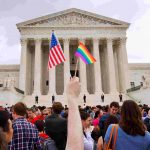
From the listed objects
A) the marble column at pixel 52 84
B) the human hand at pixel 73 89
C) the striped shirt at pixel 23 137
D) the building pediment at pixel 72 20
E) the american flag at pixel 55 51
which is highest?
the building pediment at pixel 72 20

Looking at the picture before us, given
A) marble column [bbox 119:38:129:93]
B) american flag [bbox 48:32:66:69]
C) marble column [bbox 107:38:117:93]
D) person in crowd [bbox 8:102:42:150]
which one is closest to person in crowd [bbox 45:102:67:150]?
person in crowd [bbox 8:102:42:150]

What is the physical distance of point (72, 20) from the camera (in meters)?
49.8

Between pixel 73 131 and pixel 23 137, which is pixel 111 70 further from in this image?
pixel 73 131

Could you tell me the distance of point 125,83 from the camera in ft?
155

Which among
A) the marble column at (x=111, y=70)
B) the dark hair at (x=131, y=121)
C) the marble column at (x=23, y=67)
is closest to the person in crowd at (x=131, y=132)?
the dark hair at (x=131, y=121)

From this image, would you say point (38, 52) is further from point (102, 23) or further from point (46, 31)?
point (102, 23)

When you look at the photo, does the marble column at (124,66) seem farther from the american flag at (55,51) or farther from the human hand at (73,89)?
the human hand at (73,89)

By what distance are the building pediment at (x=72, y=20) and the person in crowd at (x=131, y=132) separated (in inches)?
1820

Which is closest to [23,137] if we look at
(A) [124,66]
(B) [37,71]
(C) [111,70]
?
(B) [37,71]

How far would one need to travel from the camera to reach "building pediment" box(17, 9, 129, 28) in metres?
49.0

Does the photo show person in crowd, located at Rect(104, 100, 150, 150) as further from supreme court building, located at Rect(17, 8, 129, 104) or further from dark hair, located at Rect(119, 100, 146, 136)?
supreme court building, located at Rect(17, 8, 129, 104)

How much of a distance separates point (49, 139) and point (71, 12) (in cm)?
4618

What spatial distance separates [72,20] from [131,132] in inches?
1868

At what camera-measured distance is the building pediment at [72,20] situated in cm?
4900
